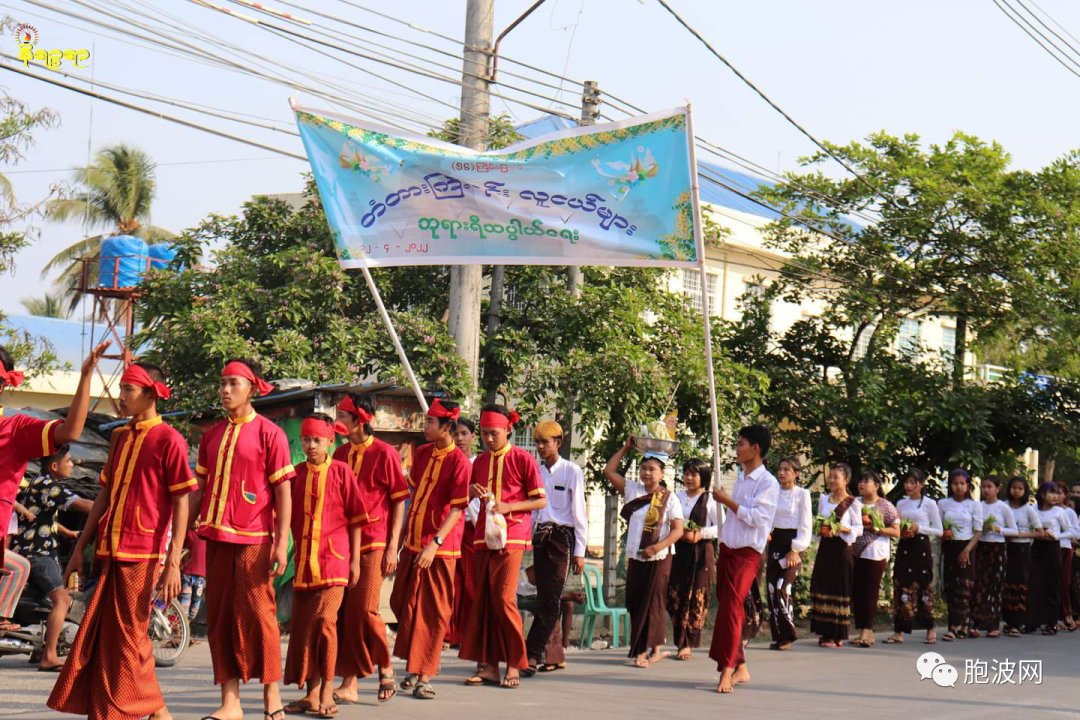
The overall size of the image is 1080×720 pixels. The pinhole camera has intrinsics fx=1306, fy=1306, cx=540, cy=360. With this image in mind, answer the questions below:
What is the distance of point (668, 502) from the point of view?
10.9 metres

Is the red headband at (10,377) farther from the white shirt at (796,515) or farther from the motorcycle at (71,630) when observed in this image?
the white shirt at (796,515)

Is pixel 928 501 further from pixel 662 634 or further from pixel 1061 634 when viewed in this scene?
pixel 662 634

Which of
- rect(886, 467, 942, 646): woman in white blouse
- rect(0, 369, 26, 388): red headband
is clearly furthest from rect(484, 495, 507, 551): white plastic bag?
rect(886, 467, 942, 646): woman in white blouse

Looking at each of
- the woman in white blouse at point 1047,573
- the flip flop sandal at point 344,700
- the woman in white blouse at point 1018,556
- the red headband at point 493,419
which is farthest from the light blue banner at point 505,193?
the woman in white blouse at point 1047,573

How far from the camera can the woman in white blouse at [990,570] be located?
14.6m

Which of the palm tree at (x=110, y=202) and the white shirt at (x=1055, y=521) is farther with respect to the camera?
the palm tree at (x=110, y=202)

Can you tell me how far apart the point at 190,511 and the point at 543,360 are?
9.16 m

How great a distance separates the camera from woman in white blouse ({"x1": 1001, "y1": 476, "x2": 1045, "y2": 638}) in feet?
50.0

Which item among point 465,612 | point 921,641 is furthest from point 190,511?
point 921,641

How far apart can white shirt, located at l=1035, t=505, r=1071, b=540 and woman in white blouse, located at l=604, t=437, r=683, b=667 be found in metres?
6.81

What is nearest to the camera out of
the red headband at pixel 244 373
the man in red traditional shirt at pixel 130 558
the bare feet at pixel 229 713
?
the man in red traditional shirt at pixel 130 558

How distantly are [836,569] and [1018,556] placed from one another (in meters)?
3.75

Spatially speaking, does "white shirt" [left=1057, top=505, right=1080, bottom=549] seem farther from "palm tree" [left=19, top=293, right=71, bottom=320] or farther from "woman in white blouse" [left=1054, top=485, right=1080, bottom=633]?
"palm tree" [left=19, top=293, right=71, bottom=320]

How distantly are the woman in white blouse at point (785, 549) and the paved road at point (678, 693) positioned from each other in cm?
A: 79
